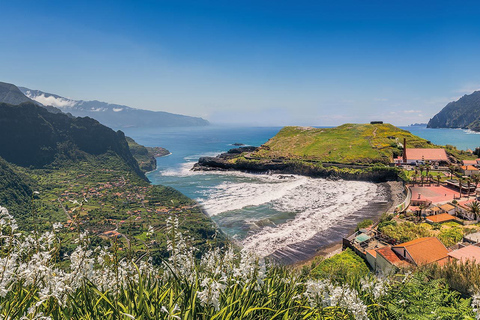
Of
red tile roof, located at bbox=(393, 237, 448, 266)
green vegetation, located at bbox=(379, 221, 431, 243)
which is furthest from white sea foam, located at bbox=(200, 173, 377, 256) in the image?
red tile roof, located at bbox=(393, 237, 448, 266)

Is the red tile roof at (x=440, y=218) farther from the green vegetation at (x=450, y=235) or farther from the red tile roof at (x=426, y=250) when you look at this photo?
the red tile roof at (x=426, y=250)

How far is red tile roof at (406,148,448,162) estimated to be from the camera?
75000 mm

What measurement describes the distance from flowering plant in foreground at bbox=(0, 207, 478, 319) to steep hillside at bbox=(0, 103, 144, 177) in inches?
4317

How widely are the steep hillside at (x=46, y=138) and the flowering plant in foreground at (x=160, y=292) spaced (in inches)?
4317

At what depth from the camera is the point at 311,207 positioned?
156 feet

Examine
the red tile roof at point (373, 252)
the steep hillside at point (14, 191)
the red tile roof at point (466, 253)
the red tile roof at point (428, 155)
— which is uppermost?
the red tile roof at point (428, 155)

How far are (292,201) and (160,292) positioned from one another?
49006mm

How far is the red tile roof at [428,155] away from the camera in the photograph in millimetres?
75000

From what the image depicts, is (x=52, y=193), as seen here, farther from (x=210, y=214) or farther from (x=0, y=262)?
(x=0, y=262)

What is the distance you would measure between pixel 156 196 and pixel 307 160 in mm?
55540

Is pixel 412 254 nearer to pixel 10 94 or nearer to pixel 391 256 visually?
pixel 391 256

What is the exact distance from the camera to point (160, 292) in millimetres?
5102

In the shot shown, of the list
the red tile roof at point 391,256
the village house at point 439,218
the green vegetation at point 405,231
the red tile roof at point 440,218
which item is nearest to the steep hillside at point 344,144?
the red tile roof at point 440,218

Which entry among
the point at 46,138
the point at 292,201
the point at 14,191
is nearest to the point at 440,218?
the point at 292,201
